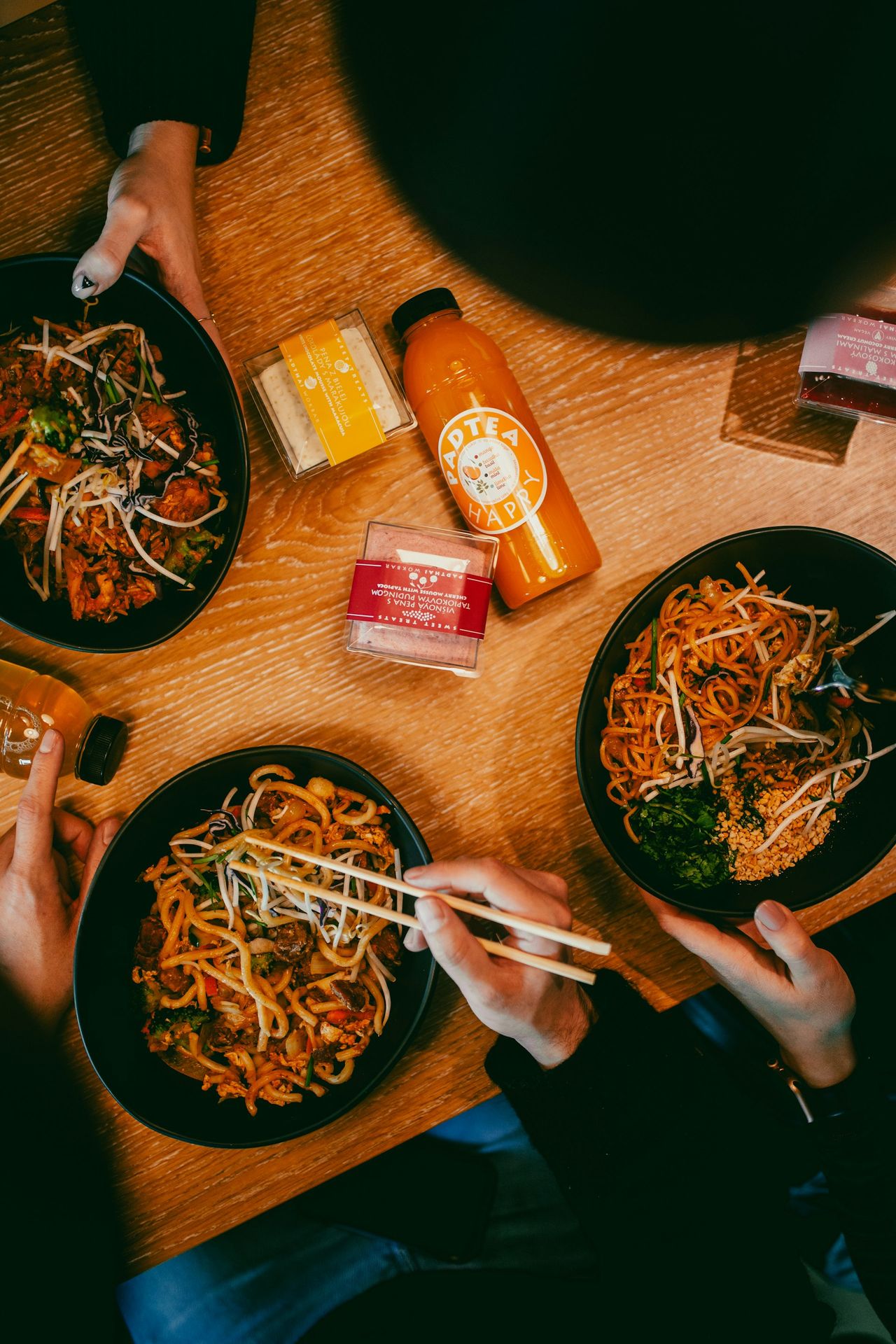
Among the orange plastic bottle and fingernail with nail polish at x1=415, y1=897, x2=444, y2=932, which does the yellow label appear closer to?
the orange plastic bottle

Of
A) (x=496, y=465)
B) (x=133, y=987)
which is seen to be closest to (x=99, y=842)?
(x=133, y=987)

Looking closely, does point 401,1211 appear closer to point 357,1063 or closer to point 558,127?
point 357,1063

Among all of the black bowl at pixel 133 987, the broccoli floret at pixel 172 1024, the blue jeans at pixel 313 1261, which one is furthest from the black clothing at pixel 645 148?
the blue jeans at pixel 313 1261

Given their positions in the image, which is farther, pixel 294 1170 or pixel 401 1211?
pixel 401 1211

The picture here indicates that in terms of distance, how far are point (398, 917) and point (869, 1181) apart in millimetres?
1060

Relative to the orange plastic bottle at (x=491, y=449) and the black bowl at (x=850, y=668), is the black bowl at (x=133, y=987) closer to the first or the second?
the black bowl at (x=850, y=668)

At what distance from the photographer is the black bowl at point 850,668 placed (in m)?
1.21

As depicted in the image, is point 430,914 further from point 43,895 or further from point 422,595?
point 43,895

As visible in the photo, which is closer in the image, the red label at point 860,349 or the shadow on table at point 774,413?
the red label at point 860,349

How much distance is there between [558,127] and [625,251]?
48mm

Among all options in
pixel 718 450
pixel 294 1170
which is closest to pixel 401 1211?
pixel 294 1170

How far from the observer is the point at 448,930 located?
1.10 metres

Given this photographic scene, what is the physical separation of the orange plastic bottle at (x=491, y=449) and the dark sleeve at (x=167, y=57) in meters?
0.47

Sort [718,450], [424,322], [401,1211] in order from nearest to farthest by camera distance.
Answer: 1. [424,322]
2. [718,450]
3. [401,1211]
